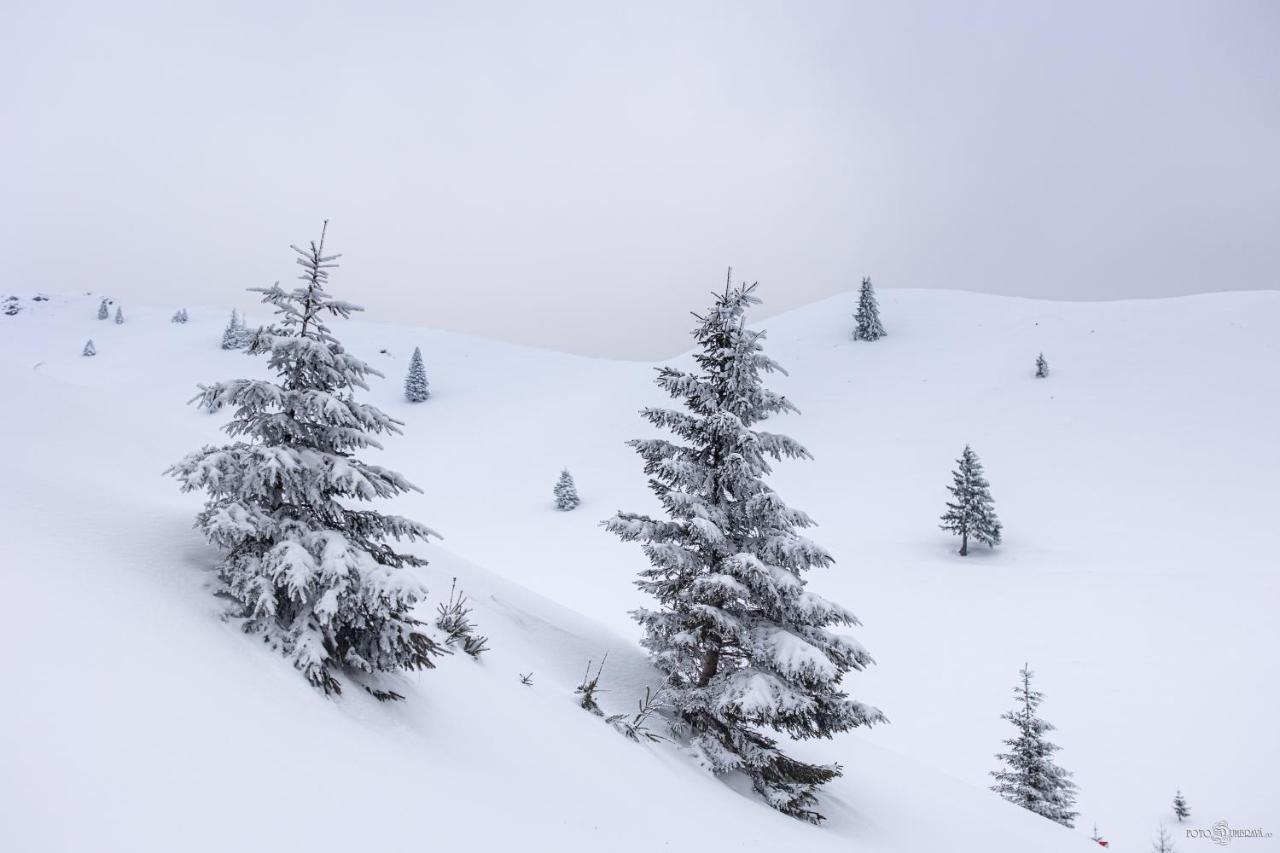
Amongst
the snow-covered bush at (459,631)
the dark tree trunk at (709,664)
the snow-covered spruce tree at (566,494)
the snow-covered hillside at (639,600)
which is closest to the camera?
the snow-covered hillside at (639,600)

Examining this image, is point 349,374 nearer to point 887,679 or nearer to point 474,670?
point 474,670

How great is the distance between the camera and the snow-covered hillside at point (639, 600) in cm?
487

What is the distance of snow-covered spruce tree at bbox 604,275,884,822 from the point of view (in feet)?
34.7

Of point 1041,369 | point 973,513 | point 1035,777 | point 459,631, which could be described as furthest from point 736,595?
point 1041,369

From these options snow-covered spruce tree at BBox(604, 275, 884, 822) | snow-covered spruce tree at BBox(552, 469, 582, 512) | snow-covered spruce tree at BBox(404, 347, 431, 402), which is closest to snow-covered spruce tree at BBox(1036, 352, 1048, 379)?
snow-covered spruce tree at BBox(552, 469, 582, 512)

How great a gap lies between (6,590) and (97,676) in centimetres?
122

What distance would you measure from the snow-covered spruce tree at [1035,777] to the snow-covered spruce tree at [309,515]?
17.3m

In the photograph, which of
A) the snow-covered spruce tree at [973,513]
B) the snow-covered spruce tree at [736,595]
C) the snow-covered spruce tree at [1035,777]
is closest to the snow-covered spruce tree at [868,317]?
the snow-covered spruce tree at [973,513]

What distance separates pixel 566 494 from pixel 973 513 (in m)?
30.5

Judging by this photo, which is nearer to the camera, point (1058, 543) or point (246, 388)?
point (246, 388)

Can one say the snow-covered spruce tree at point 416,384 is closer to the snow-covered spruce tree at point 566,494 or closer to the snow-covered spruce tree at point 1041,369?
the snow-covered spruce tree at point 566,494

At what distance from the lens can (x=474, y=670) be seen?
930cm

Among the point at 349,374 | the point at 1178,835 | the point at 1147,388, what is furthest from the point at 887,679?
the point at 1147,388

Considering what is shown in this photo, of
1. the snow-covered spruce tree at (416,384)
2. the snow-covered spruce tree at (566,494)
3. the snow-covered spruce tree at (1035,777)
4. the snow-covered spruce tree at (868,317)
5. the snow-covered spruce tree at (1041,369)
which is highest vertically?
the snow-covered spruce tree at (868,317)
